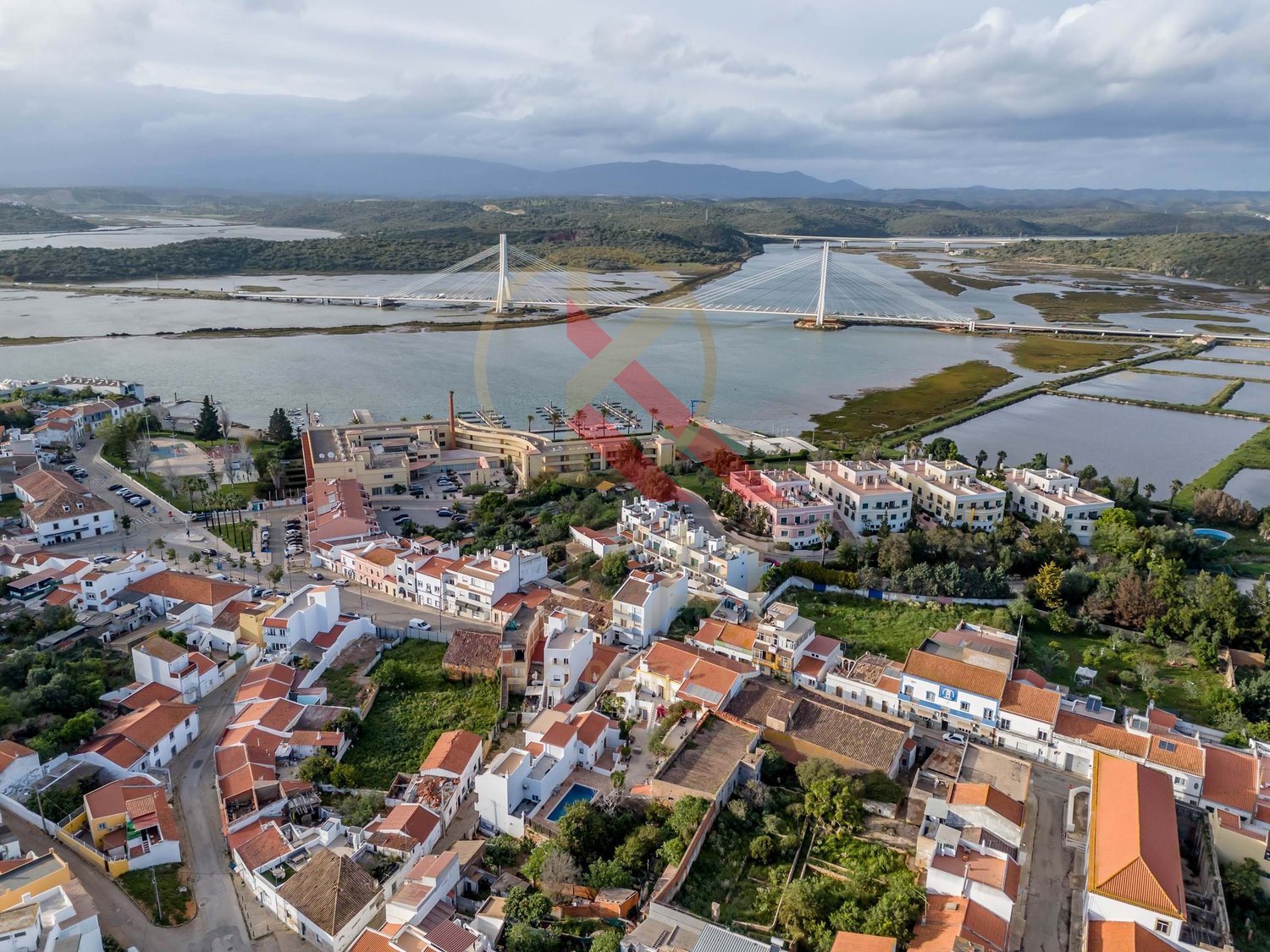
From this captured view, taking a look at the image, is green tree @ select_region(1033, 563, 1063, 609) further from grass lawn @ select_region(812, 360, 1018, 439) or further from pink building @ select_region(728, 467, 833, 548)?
grass lawn @ select_region(812, 360, 1018, 439)

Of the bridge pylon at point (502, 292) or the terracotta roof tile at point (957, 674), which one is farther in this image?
the bridge pylon at point (502, 292)

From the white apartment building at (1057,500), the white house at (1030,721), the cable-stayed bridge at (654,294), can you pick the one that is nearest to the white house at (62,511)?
the white house at (1030,721)

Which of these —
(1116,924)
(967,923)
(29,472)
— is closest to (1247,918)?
(1116,924)

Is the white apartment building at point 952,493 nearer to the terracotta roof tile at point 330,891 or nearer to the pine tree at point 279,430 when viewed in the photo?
the terracotta roof tile at point 330,891

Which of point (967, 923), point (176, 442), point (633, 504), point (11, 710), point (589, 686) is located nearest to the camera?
point (967, 923)

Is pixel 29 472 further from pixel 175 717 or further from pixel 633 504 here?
pixel 633 504

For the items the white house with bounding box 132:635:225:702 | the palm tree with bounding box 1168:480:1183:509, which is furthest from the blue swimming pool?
the palm tree with bounding box 1168:480:1183:509
